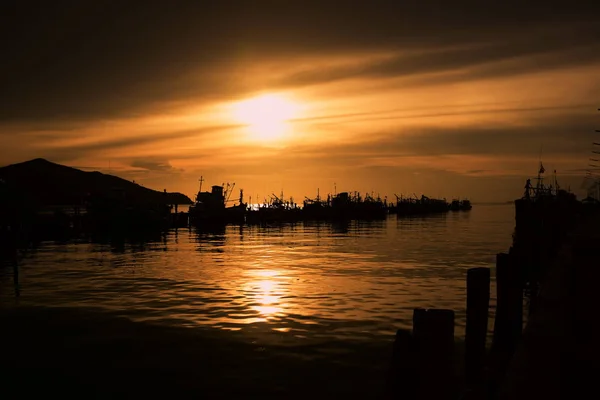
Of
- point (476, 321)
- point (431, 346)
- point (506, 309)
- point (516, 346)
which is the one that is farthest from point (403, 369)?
point (506, 309)

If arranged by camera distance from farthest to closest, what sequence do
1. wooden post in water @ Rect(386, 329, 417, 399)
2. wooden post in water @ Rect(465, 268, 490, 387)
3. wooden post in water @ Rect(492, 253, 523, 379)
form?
wooden post in water @ Rect(492, 253, 523, 379) < wooden post in water @ Rect(465, 268, 490, 387) < wooden post in water @ Rect(386, 329, 417, 399)

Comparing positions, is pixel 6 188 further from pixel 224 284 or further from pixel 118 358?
pixel 118 358

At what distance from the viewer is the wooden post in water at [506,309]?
1394cm

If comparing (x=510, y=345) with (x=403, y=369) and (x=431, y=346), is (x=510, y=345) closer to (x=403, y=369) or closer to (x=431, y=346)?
(x=431, y=346)

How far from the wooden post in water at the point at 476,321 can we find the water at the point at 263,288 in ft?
19.2

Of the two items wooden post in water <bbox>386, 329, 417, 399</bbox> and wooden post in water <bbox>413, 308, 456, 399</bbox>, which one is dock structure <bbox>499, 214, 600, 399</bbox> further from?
wooden post in water <bbox>386, 329, 417, 399</bbox>

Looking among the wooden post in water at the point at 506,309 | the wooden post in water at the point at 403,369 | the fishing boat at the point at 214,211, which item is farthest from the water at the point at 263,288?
the fishing boat at the point at 214,211

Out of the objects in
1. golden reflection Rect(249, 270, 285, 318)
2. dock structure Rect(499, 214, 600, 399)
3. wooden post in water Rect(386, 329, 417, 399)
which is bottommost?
golden reflection Rect(249, 270, 285, 318)

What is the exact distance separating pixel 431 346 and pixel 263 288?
942 inches

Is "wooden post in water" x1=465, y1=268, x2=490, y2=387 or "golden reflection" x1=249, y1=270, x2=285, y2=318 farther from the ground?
"wooden post in water" x1=465, y1=268, x2=490, y2=387

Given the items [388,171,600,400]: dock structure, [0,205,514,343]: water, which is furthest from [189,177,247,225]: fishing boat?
[388,171,600,400]: dock structure

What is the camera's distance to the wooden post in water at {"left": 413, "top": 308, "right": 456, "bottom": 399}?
6707 millimetres

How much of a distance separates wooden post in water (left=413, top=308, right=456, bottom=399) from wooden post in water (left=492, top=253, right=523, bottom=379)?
734 centimetres

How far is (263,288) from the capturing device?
1189 inches
